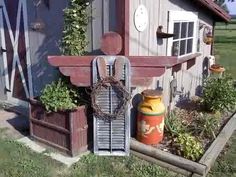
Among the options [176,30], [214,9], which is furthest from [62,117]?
[214,9]

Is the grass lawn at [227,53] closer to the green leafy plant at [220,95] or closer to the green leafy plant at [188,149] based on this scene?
the green leafy plant at [220,95]

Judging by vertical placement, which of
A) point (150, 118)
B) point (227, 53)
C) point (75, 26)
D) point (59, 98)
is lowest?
point (227, 53)

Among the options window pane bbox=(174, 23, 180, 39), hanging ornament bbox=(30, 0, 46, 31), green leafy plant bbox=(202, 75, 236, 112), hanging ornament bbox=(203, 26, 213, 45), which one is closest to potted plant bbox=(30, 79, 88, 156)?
hanging ornament bbox=(30, 0, 46, 31)

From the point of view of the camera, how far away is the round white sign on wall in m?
4.70

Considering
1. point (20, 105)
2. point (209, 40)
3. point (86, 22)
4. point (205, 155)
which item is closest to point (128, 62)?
point (86, 22)

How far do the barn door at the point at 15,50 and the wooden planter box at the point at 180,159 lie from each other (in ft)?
8.29

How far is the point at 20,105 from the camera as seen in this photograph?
253 inches

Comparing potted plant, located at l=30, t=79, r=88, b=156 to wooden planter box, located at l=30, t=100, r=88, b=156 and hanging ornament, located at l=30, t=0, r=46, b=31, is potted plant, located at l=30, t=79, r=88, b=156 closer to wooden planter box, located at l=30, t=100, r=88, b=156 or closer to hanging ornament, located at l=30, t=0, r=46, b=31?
wooden planter box, located at l=30, t=100, r=88, b=156

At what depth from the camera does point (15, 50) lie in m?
6.19

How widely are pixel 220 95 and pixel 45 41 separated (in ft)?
11.1

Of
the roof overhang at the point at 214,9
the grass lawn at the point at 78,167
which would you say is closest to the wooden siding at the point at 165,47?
the roof overhang at the point at 214,9

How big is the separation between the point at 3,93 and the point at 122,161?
3364mm

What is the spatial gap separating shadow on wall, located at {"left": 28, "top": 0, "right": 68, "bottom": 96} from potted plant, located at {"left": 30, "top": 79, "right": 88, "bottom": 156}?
26.0 inches

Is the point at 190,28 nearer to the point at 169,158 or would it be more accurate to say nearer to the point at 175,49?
the point at 175,49
